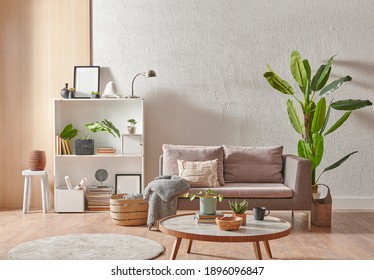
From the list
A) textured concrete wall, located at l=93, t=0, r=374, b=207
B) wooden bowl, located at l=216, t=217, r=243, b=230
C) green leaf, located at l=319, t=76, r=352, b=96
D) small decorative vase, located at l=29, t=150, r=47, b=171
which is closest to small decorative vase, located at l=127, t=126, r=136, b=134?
textured concrete wall, located at l=93, t=0, r=374, b=207

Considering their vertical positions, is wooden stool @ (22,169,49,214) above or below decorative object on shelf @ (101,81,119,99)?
below

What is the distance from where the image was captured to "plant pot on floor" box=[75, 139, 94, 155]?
658 centimetres

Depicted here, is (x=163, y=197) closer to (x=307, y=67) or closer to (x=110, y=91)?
(x=110, y=91)

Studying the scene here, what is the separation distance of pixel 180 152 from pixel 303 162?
132cm

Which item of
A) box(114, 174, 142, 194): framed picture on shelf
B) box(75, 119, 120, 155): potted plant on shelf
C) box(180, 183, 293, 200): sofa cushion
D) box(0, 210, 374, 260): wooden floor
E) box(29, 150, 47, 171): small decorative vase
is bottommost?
box(0, 210, 374, 260): wooden floor

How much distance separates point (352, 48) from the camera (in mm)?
6754

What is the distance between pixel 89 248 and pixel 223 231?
4.06 feet

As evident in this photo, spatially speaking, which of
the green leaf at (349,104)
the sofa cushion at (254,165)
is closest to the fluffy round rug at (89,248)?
the sofa cushion at (254,165)

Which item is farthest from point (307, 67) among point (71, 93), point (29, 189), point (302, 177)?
point (29, 189)

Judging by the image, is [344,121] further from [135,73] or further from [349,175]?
[135,73]

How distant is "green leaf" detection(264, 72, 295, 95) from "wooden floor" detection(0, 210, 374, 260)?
1355 millimetres

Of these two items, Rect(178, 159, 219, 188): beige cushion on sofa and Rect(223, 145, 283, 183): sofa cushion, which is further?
Rect(223, 145, 283, 183): sofa cushion

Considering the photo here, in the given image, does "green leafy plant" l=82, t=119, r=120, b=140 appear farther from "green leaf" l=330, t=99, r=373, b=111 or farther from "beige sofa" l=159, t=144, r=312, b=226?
"green leaf" l=330, t=99, r=373, b=111

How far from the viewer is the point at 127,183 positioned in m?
6.75
